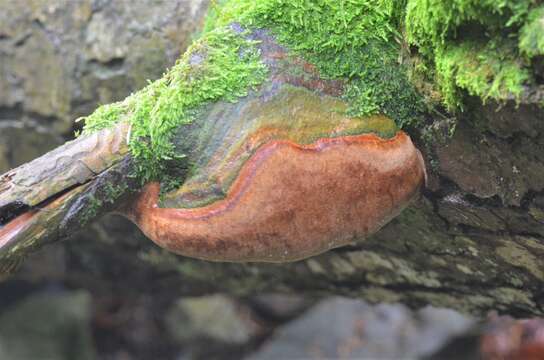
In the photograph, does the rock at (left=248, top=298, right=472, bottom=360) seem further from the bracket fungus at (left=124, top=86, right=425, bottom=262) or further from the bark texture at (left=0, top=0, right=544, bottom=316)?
the bracket fungus at (left=124, top=86, right=425, bottom=262)

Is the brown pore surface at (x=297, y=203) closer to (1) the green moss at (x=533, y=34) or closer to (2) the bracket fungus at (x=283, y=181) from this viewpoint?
(2) the bracket fungus at (x=283, y=181)

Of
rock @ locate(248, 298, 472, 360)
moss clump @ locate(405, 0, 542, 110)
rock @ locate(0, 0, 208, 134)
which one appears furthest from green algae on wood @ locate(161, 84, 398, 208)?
rock @ locate(248, 298, 472, 360)

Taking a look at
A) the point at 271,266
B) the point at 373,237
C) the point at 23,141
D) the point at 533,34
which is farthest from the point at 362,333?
the point at 533,34

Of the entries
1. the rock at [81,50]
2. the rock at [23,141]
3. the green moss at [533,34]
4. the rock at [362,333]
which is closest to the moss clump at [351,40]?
the green moss at [533,34]

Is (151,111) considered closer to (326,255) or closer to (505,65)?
(505,65)

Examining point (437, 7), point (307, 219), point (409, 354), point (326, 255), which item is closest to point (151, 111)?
point (307, 219)

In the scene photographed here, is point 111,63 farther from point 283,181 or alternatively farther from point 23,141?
point 283,181
